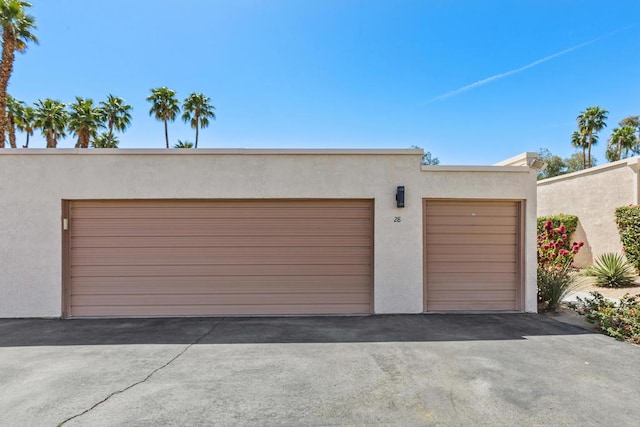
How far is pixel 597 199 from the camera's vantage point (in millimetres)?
11500

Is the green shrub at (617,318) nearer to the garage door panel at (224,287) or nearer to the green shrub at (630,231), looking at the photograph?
the garage door panel at (224,287)

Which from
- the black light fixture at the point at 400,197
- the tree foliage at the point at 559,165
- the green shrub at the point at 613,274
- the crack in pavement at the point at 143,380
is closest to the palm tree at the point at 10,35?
the crack in pavement at the point at 143,380

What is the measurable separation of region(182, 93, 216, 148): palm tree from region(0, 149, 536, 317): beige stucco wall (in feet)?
71.0

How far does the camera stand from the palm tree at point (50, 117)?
66.4 ft

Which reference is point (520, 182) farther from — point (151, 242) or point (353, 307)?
point (151, 242)

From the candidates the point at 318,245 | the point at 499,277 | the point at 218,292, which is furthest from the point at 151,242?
the point at 499,277

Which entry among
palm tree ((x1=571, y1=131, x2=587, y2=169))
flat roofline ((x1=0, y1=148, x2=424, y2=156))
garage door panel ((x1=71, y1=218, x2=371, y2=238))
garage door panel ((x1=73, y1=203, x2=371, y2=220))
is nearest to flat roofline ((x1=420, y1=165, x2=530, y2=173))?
flat roofline ((x1=0, y1=148, x2=424, y2=156))

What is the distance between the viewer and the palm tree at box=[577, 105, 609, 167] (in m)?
25.3

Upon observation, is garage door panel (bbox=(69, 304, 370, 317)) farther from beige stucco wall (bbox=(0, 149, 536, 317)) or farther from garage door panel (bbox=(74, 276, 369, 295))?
beige stucco wall (bbox=(0, 149, 536, 317))

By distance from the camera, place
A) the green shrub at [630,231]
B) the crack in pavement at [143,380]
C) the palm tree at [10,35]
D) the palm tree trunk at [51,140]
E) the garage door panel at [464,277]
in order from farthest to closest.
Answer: the palm tree trunk at [51,140] < the palm tree at [10,35] < the green shrub at [630,231] < the garage door panel at [464,277] < the crack in pavement at [143,380]

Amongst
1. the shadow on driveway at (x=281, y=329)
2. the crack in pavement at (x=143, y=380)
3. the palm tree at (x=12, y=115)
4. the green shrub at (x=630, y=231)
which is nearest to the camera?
the crack in pavement at (x=143, y=380)

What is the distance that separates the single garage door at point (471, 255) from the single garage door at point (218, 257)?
1373mm

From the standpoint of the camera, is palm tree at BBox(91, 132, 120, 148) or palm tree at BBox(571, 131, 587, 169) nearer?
palm tree at BBox(91, 132, 120, 148)

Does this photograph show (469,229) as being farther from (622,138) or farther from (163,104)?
(622,138)
